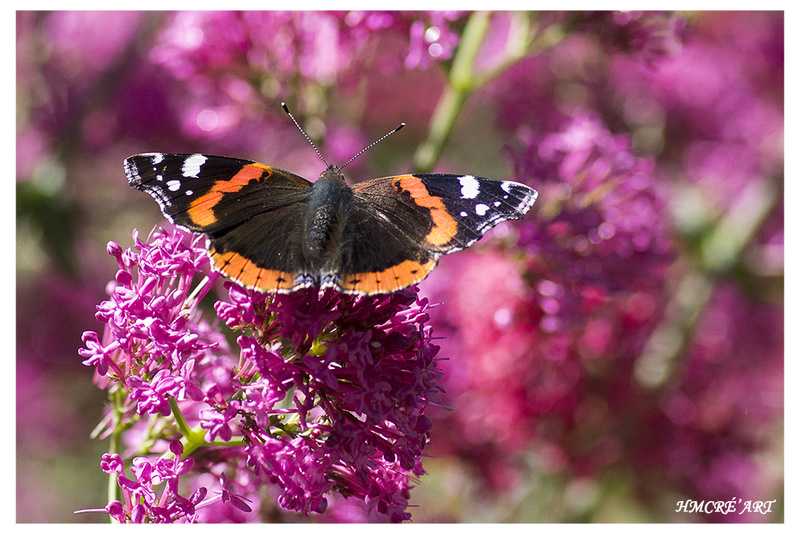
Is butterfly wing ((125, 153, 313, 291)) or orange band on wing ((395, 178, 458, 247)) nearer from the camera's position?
butterfly wing ((125, 153, 313, 291))

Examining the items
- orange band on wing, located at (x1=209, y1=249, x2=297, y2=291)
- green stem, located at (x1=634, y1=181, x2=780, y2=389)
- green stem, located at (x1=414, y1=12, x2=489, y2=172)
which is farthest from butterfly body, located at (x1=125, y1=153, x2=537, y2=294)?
green stem, located at (x1=634, y1=181, x2=780, y2=389)

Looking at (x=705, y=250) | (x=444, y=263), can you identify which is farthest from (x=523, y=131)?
(x=705, y=250)

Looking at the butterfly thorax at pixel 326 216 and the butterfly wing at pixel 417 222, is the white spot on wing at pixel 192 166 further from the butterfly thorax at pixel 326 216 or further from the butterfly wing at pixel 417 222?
the butterfly wing at pixel 417 222

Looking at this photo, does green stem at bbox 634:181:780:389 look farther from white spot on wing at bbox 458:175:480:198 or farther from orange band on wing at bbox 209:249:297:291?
A: orange band on wing at bbox 209:249:297:291

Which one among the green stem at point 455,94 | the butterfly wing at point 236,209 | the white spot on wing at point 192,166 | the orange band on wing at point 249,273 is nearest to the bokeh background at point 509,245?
the green stem at point 455,94

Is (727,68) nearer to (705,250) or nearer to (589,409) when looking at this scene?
(705,250)
